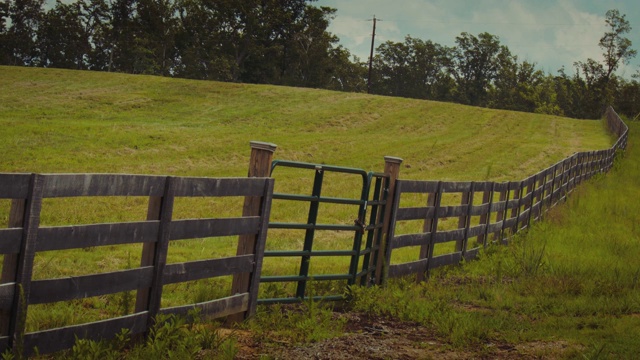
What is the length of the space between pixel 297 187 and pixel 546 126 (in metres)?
32.6

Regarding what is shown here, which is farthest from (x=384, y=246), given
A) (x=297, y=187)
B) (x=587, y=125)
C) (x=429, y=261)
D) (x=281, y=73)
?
(x=281, y=73)

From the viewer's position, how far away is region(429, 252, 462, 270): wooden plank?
490 inches

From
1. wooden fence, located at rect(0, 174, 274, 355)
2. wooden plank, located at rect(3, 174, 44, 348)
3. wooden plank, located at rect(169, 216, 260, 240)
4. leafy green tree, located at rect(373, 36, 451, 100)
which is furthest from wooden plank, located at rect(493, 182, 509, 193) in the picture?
leafy green tree, located at rect(373, 36, 451, 100)

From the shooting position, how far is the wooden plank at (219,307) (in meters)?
6.86

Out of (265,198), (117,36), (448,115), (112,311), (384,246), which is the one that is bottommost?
(112,311)

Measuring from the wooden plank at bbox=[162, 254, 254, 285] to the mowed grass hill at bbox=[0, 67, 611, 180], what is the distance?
12930 millimetres

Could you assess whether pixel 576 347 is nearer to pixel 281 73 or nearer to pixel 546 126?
pixel 546 126

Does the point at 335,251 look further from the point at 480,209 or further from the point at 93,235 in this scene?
the point at 480,209

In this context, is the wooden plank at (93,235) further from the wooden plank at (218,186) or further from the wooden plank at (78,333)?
the wooden plank at (78,333)

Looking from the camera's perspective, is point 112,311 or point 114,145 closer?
point 112,311

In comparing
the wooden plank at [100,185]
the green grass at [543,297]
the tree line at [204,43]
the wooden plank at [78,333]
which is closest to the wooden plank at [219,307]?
the wooden plank at [78,333]

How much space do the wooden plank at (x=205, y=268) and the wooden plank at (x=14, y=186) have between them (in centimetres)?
176

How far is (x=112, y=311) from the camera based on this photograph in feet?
26.2

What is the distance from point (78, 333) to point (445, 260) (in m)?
8.26
